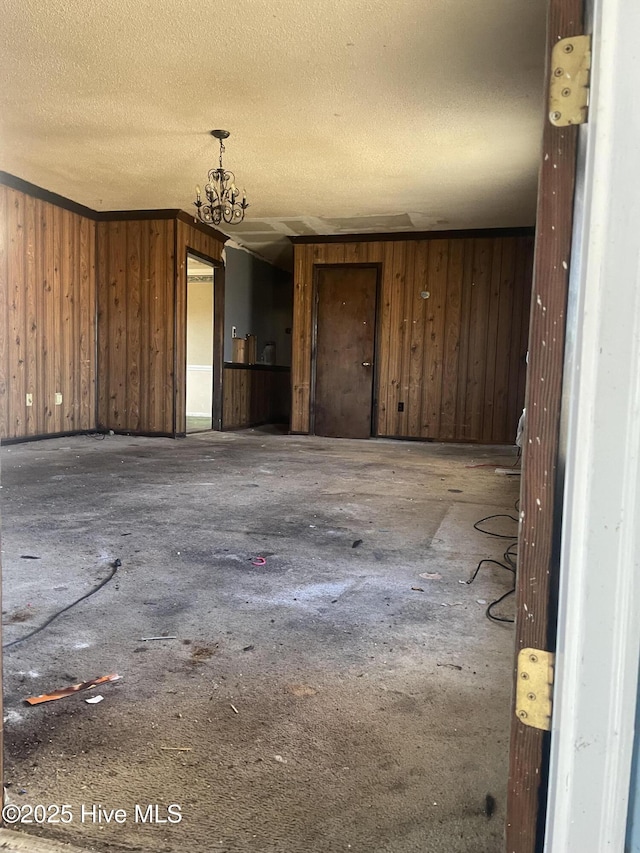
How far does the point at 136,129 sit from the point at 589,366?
445cm

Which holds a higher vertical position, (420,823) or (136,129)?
(136,129)

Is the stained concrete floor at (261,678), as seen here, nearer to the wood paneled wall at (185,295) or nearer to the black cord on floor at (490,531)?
the black cord on floor at (490,531)

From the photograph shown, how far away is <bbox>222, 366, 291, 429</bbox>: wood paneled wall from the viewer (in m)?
7.95

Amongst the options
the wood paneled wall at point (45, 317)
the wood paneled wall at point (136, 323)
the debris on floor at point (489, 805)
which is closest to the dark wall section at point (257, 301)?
the wood paneled wall at point (136, 323)

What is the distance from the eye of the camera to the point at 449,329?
692 cm

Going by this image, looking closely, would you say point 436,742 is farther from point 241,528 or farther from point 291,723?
point 241,528

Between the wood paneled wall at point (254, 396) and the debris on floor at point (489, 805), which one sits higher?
the wood paneled wall at point (254, 396)

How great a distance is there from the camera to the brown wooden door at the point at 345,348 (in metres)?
7.21

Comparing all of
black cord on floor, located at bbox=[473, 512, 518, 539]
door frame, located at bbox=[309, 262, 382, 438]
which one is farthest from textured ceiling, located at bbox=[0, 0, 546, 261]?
black cord on floor, located at bbox=[473, 512, 518, 539]

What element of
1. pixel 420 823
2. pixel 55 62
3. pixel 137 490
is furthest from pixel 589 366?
pixel 55 62

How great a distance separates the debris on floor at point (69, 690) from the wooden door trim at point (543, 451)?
92cm

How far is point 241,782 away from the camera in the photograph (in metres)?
0.96

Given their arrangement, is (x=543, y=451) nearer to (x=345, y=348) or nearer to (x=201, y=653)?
(x=201, y=653)

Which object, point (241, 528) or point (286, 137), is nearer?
point (241, 528)
